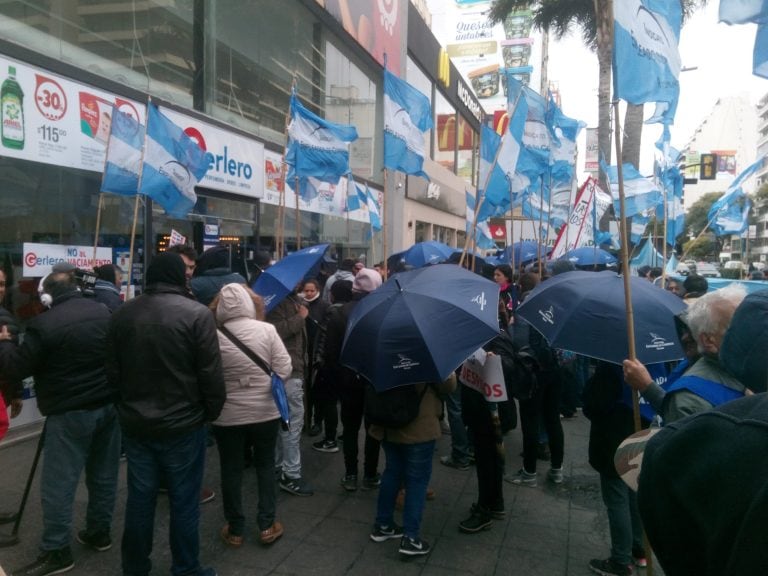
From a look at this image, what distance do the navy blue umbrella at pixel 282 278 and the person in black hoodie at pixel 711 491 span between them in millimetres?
3913

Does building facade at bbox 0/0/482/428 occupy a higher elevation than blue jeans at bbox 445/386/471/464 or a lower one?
higher

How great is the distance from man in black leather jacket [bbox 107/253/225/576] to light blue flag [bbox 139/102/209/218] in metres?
3.32

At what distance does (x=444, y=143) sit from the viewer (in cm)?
2914

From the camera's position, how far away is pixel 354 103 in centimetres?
1730

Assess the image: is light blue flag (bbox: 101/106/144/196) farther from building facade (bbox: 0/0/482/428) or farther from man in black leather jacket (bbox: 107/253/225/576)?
man in black leather jacket (bbox: 107/253/225/576)

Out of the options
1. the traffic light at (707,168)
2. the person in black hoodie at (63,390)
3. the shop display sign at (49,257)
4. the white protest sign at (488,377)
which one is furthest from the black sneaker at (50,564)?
the traffic light at (707,168)

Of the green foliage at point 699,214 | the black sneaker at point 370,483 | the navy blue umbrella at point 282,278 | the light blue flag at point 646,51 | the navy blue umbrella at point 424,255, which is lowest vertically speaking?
the black sneaker at point 370,483

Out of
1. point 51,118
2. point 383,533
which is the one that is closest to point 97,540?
point 383,533

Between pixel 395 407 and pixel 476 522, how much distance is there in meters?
1.30

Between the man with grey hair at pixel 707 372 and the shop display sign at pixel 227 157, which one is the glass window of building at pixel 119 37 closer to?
the shop display sign at pixel 227 157

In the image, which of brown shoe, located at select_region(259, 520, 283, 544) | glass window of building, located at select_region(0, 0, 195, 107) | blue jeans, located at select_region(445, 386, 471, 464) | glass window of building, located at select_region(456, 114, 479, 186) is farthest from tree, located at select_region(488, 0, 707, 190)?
brown shoe, located at select_region(259, 520, 283, 544)

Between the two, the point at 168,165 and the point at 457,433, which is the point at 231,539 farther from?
the point at 168,165

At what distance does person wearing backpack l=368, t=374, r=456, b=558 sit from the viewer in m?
3.85

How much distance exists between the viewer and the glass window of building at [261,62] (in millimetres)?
10609
